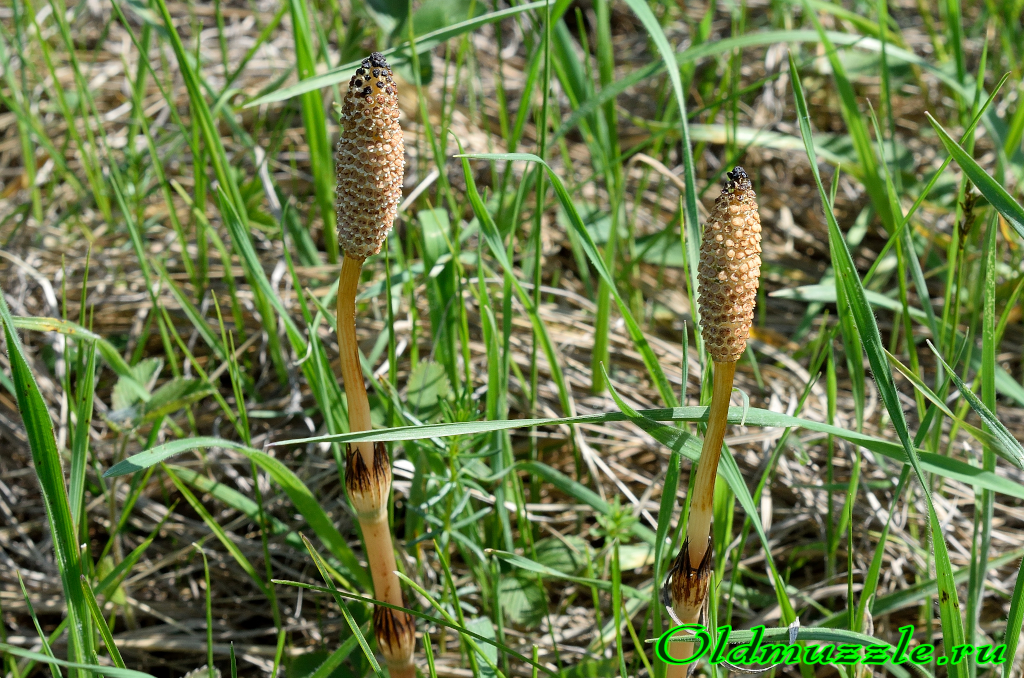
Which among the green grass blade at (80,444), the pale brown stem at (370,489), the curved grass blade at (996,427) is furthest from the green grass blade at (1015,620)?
the green grass blade at (80,444)

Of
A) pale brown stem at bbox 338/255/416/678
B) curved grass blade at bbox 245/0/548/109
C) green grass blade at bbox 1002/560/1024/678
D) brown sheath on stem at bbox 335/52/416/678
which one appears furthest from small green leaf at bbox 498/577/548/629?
curved grass blade at bbox 245/0/548/109

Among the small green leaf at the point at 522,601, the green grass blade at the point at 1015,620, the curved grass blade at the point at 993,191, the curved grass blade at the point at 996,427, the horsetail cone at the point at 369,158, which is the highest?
the horsetail cone at the point at 369,158

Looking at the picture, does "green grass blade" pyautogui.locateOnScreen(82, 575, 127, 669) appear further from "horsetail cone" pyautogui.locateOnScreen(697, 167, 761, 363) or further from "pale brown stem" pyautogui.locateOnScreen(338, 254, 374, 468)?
→ "horsetail cone" pyautogui.locateOnScreen(697, 167, 761, 363)

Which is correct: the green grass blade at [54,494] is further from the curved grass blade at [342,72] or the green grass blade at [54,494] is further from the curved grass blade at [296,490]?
the curved grass blade at [342,72]

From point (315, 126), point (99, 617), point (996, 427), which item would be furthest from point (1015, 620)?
point (315, 126)

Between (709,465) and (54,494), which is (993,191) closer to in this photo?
(709,465)
